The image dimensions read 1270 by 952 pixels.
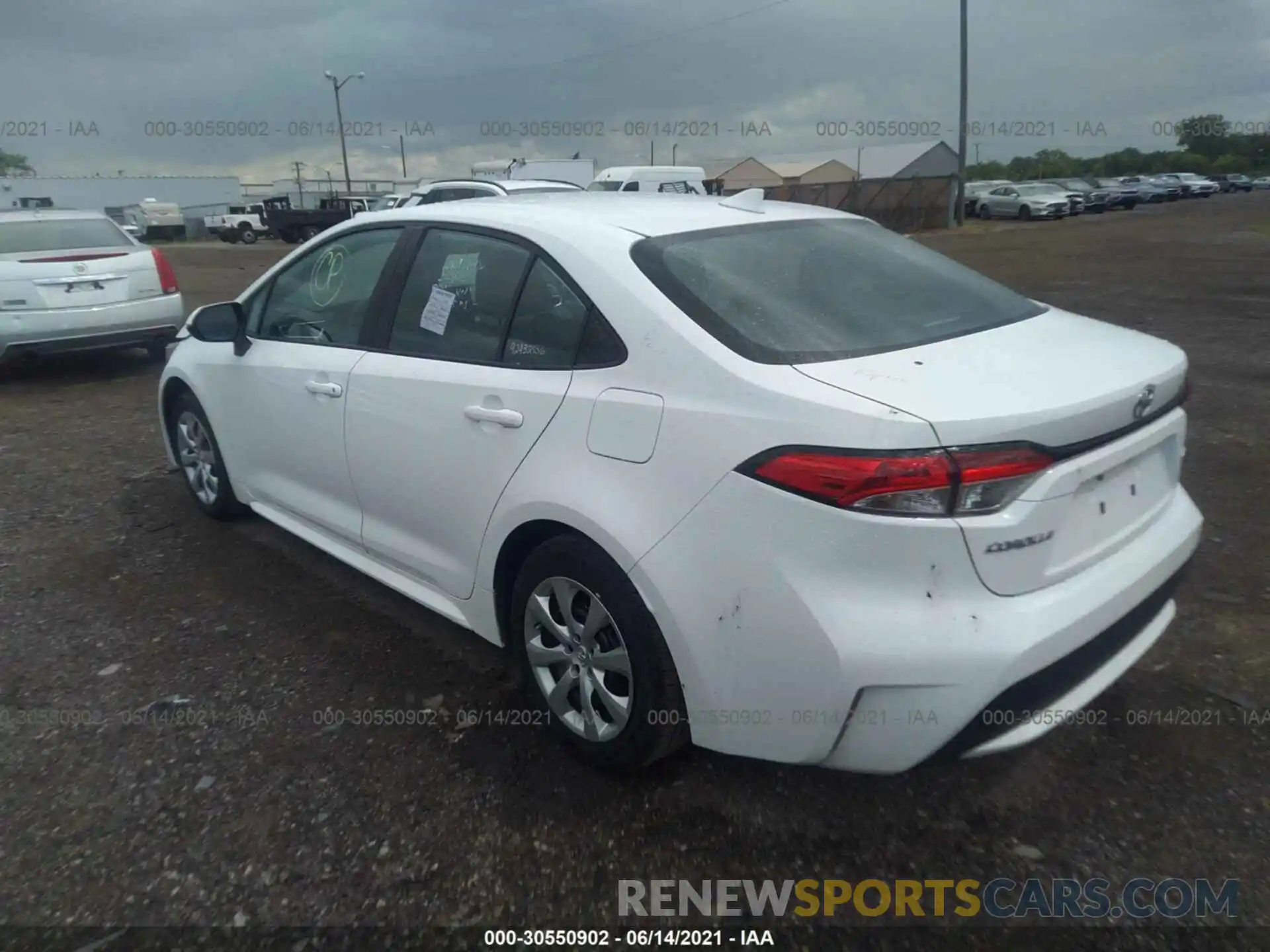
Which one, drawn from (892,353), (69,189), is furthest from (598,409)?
(69,189)

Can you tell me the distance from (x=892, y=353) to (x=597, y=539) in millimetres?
911

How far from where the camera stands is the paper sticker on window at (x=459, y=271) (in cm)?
325

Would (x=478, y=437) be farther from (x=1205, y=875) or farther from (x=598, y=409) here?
(x=1205, y=875)

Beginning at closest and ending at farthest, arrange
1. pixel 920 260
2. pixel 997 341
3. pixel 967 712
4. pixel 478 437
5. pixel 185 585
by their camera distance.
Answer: pixel 967 712 → pixel 997 341 → pixel 478 437 → pixel 920 260 → pixel 185 585

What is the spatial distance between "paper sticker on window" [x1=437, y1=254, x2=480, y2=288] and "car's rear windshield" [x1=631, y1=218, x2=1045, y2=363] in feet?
2.26

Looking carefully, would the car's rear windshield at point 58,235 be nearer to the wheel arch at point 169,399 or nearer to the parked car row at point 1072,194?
the wheel arch at point 169,399

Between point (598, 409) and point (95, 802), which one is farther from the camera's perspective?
point (95, 802)

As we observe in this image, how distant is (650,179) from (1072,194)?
28.0m

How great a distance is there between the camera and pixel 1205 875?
95.5 inches

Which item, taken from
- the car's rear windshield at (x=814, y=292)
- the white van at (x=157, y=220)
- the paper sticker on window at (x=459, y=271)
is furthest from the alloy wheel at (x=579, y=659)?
the white van at (x=157, y=220)

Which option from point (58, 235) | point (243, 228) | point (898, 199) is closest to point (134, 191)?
point (243, 228)

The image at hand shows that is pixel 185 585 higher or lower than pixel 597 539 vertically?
lower

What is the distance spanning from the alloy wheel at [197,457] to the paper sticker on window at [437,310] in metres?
1.91

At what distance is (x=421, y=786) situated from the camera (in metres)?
2.86
